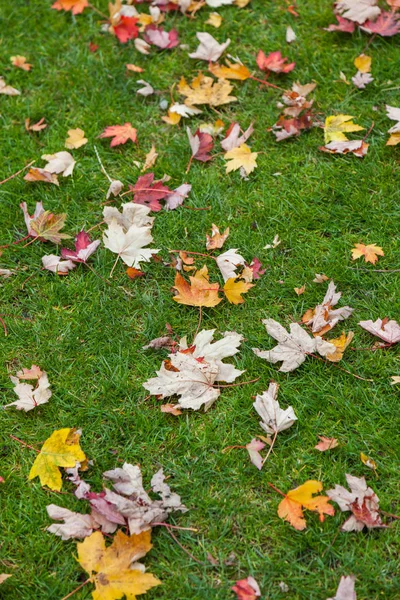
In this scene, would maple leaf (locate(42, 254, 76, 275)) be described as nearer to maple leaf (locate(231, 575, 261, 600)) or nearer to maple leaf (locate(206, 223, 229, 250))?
maple leaf (locate(206, 223, 229, 250))

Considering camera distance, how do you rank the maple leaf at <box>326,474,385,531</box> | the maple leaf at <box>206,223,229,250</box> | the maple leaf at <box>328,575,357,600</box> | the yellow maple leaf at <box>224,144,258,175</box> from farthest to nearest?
the yellow maple leaf at <box>224,144,258,175</box>
the maple leaf at <box>206,223,229,250</box>
the maple leaf at <box>326,474,385,531</box>
the maple leaf at <box>328,575,357,600</box>

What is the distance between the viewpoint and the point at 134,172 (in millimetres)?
3244

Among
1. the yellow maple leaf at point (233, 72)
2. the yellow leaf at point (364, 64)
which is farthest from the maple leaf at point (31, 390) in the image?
the yellow leaf at point (364, 64)

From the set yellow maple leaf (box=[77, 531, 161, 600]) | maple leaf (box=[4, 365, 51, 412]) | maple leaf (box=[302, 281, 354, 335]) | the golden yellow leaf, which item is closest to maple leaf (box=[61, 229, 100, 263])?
maple leaf (box=[4, 365, 51, 412])

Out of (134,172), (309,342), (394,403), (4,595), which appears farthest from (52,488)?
(134,172)

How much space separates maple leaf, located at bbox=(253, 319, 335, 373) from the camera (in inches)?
99.6

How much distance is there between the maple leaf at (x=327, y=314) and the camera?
2602mm

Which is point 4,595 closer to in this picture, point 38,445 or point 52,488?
point 52,488

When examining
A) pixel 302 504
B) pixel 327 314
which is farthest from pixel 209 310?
pixel 302 504

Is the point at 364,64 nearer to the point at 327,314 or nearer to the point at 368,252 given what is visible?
the point at 368,252

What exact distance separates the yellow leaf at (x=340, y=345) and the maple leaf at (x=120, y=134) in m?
1.54

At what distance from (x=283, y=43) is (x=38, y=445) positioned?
2.58m

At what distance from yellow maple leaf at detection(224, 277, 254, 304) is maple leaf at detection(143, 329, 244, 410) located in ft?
0.91

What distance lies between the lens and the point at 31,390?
256 cm
